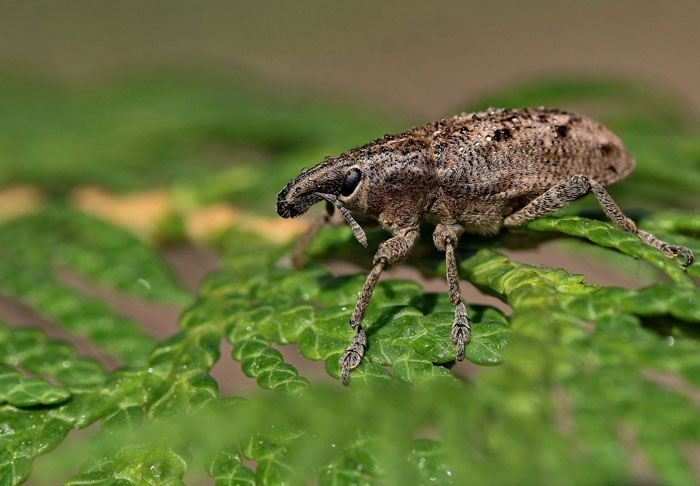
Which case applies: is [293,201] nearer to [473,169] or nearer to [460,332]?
[473,169]

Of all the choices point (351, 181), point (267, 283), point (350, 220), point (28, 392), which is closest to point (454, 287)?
point (350, 220)

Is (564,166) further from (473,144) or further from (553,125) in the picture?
(473,144)

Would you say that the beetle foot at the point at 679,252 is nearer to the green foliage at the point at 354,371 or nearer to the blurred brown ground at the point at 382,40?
the green foliage at the point at 354,371

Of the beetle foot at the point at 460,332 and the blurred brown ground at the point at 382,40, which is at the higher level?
the beetle foot at the point at 460,332

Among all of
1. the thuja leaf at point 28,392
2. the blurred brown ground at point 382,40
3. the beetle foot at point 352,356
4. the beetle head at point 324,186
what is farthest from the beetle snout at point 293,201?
the blurred brown ground at point 382,40

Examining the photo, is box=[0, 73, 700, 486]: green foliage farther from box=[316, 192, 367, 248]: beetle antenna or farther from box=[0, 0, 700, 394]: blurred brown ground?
box=[0, 0, 700, 394]: blurred brown ground

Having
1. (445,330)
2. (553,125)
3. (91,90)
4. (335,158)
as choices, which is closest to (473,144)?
(553,125)

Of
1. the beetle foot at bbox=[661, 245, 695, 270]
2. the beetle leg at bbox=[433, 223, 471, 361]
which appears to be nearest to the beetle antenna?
the beetle leg at bbox=[433, 223, 471, 361]
